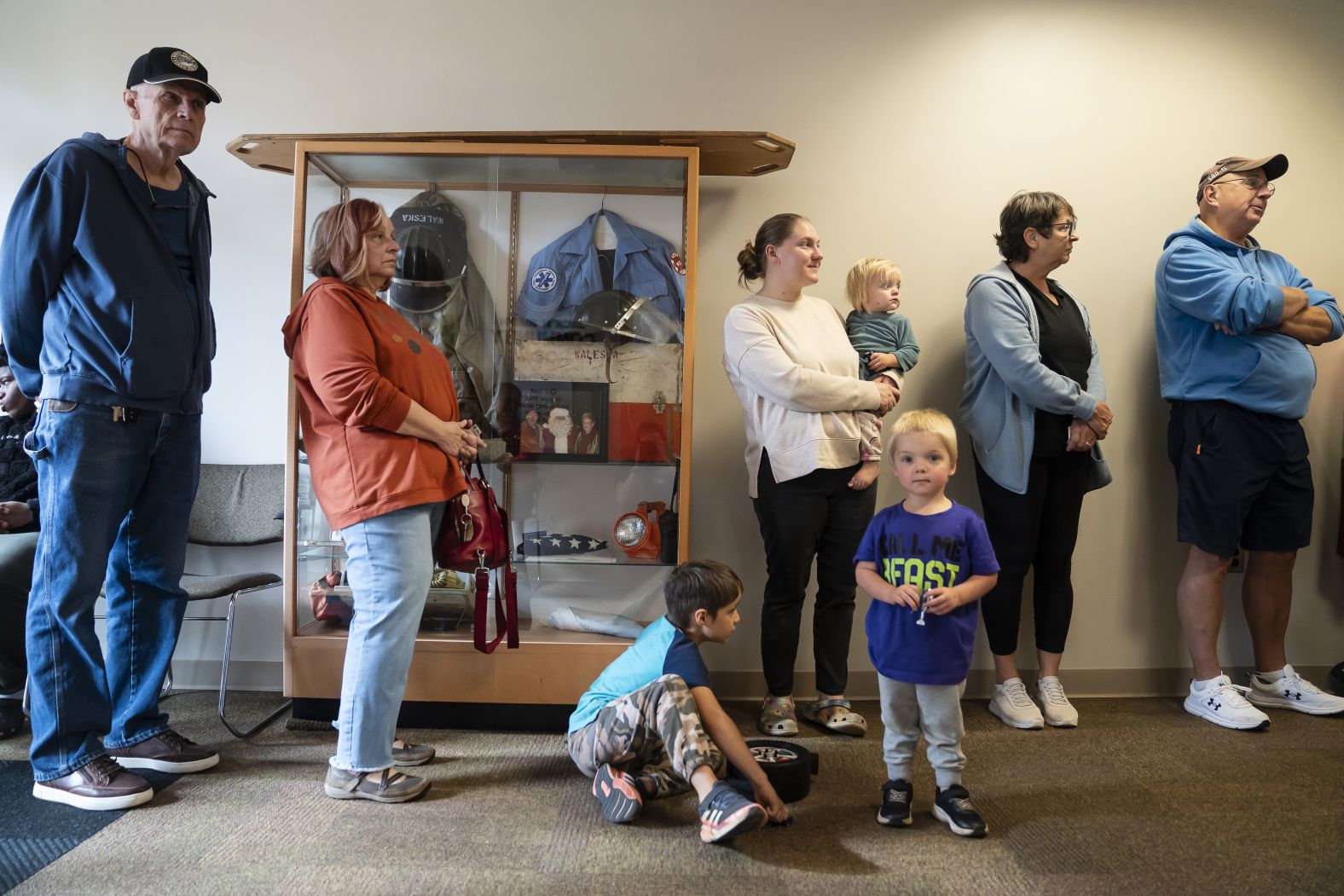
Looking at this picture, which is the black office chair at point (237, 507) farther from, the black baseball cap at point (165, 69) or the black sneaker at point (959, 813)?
the black sneaker at point (959, 813)

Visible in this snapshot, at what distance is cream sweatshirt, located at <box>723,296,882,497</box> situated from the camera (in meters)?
3.03

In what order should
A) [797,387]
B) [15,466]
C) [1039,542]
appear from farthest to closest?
1. [1039,542]
2. [15,466]
3. [797,387]

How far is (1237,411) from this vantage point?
3346mm

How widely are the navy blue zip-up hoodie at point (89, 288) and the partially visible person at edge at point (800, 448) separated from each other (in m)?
1.69

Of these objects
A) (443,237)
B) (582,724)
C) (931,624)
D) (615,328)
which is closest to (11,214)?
(443,237)

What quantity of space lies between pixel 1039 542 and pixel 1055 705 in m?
0.57

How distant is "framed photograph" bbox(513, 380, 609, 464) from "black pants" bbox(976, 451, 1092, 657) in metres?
1.38

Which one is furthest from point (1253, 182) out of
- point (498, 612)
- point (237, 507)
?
point (237, 507)

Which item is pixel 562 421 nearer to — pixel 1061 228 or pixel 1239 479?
pixel 1061 228

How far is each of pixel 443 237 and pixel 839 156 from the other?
1.51 metres

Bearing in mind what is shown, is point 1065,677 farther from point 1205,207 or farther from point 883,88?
point 883,88

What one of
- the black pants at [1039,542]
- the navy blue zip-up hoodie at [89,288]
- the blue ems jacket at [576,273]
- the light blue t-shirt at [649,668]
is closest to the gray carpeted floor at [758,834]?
the light blue t-shirt at [649,668]

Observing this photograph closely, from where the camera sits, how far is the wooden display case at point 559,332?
3197mm

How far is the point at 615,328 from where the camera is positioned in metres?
3.34
